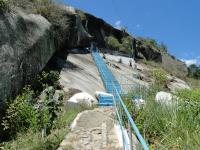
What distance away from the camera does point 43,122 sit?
37.9 ft

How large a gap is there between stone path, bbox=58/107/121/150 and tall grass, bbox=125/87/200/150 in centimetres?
81

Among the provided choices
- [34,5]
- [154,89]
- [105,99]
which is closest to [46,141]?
[154,89]

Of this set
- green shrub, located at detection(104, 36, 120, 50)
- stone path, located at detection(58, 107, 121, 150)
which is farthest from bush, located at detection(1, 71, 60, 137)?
green shrub, located at detection(104, 36, 120, 50)

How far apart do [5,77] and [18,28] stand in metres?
2.76

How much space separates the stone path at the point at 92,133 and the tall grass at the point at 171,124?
81 centimetres

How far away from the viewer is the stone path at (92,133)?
9.49 meters

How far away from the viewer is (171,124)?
8.02 meters

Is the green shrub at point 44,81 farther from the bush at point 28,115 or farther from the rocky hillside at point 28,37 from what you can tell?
the bush at point 28,115

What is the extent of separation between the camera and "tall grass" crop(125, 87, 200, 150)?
6.93m

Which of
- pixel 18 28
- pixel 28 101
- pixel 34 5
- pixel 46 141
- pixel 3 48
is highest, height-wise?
pixel 34 5

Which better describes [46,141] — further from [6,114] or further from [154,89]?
[154,89]

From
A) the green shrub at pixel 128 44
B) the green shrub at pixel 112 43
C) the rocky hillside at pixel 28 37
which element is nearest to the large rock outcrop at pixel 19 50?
the rocky hillside at pixel 28 37

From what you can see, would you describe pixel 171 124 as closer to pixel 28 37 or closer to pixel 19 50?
pixel 19 50

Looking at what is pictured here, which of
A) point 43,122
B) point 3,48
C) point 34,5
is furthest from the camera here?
point 34,5
